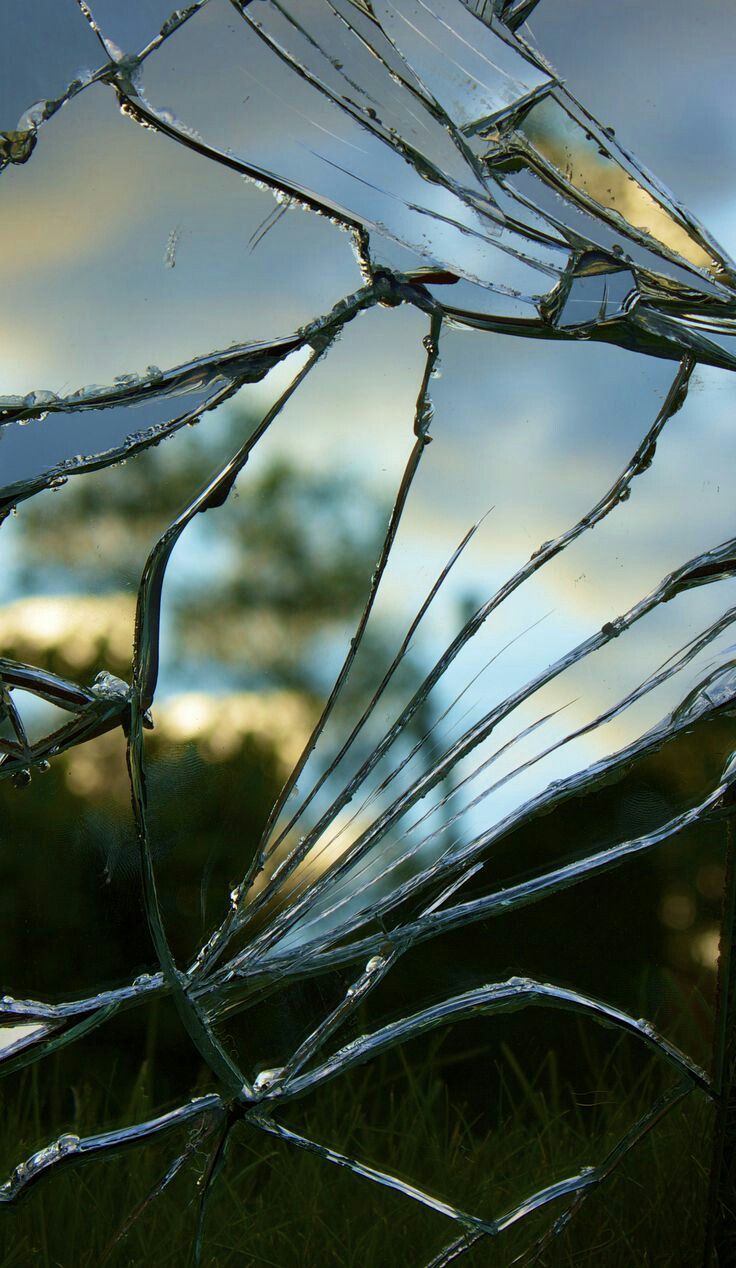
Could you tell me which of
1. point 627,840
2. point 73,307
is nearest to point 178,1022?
point 627,840

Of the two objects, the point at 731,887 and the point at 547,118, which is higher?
the point at 547,118

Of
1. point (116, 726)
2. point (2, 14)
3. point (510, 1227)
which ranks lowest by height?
point (510, 1227)

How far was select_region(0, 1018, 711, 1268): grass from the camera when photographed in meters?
0.72

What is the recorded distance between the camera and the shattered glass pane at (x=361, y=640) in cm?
73

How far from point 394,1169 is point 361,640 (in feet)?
1.19

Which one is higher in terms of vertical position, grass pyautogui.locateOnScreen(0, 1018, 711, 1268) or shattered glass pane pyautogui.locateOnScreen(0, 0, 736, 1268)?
shattered glass pane pyautogui.locateOnScreen(0, 0, 736, 1268)

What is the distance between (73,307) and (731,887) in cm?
61

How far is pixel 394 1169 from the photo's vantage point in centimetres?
75

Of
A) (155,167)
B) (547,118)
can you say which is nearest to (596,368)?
(547,118)

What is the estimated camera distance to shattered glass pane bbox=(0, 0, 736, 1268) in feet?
2.38

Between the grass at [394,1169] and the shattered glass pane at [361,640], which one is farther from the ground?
the shattered glass pane at [361,640]

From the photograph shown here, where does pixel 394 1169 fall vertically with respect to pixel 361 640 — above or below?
below

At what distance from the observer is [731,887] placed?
79 centimetres

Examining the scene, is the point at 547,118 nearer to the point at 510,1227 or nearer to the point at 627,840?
Result: the point at 627,840
